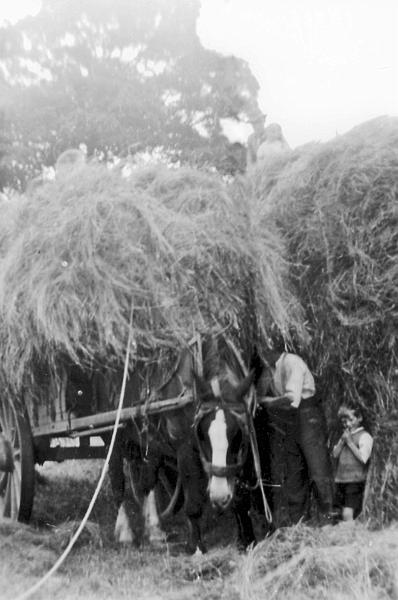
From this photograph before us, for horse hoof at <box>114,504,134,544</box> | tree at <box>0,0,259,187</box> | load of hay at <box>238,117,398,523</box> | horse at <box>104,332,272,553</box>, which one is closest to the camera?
horse at <box>104,332,272,553</box>

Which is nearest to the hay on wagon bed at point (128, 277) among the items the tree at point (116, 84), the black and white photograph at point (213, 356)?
the black and white photograph at point (213, 356)

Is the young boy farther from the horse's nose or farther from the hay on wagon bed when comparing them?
the horse's nose

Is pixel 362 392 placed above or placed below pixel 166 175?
below

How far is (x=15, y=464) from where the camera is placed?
6293 millimetres

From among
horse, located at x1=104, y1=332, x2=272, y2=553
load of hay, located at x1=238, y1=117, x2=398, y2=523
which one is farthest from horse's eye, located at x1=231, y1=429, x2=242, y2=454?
load of hay, located at x1=238, y1=117, x2=398, y2=523

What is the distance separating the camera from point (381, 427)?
5.02 meters

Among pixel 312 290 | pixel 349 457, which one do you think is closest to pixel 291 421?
pixel 349 457

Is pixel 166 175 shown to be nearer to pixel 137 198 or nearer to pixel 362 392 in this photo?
pixel 137 198

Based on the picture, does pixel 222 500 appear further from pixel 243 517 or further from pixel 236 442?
pixel 243 517

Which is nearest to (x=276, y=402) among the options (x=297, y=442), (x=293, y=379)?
(x=293, y=379)

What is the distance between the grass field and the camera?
380 centimetres

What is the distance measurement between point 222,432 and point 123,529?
2.01 m

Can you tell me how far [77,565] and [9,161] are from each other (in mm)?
12294

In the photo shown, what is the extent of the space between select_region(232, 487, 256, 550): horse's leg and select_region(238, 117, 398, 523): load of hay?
2.83 feet
